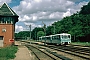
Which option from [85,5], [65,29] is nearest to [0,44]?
[65,29]

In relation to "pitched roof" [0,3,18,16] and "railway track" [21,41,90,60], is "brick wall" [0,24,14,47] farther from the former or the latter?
"railway track" [21,41,90,60]

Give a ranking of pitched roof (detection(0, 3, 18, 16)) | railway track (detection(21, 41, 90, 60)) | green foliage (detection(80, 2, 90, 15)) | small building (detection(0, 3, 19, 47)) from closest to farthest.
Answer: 1. railway track (detection(21, 41, 90, 60))
2. small building (detection(0, 3, 19, 47))
3. pitched roof (detection(0, 3, 18, 16))
4. green foliage (detection(80, 2, 90, 15))

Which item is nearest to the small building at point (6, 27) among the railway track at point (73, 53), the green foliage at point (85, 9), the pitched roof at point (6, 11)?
the pitched roof at point (6, 11)

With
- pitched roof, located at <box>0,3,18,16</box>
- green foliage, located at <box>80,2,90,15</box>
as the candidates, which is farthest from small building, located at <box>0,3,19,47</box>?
green foliage, located at <box>80,2,90,15</box>

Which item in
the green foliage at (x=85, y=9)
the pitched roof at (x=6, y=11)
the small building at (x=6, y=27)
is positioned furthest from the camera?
the green foliage at (x=85, y=9)

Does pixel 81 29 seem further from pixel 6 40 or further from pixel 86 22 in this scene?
pixel 6 40

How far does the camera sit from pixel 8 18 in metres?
41.3

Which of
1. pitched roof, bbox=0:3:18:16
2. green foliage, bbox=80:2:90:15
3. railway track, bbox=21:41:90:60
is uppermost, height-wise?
green foliage, bbox=80:2:90:15

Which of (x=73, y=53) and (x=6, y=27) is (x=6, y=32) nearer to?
(x=6, y=27)

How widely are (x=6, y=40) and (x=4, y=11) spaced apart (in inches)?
258

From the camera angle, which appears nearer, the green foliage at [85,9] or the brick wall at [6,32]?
the brick wall at [6,32]

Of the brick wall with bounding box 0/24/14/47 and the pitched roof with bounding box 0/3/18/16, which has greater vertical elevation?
the pitched roof with bounding box 0/3/18/16

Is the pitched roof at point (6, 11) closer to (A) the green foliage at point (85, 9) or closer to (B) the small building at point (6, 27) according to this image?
(B) the small building at point (6, 27)

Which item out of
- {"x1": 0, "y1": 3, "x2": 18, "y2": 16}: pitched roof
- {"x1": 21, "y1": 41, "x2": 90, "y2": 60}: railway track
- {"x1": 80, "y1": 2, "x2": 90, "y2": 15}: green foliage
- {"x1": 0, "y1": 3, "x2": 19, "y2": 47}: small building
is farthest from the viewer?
{"x1": 80, "y1": 2, "x2": 90, "y2": 15}: green foliage
